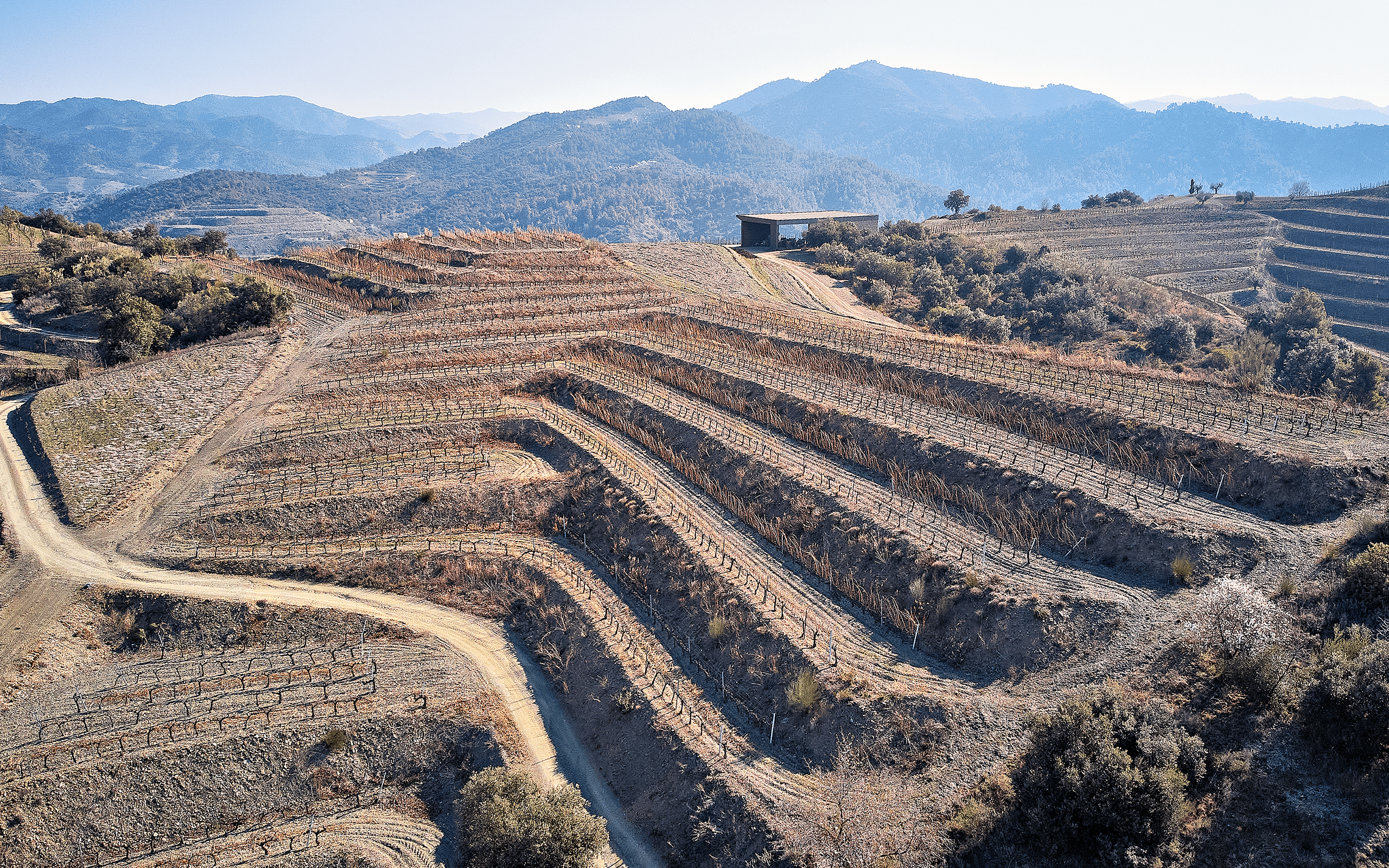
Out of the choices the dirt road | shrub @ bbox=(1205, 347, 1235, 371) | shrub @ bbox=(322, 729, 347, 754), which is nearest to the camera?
shrub @ bbox=(322, 729, 347, 754)

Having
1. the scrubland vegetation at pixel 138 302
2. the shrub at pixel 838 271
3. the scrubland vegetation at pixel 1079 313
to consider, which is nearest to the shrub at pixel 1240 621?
the scrubland vegetation at pixel 1079 313

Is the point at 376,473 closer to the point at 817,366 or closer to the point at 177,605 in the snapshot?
the point at 177,605

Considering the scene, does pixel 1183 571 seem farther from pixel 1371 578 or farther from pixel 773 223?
pixel 773 223

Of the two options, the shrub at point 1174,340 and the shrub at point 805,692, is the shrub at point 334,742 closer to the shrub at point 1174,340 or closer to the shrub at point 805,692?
the shrub at point 805,692

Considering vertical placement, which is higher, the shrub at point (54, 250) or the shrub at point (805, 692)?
the shrub at point (54, 250)

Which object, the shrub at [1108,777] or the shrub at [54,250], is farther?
the shrub at [54,250]

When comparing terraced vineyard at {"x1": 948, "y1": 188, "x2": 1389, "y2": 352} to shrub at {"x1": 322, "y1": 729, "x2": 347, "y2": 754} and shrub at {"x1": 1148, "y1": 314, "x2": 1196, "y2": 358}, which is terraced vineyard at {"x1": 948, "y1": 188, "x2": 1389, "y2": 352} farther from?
shrub at {"x1": 322, "y1": 729, "x2": 347, "y2": 754}

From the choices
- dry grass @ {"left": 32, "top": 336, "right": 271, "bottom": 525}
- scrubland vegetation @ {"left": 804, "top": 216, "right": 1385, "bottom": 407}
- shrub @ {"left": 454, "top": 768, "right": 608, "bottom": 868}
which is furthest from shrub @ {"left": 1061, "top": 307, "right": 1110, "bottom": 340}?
dry grass @ {"left": 32, "top": 336, "right": 271, "bottom": 525}
